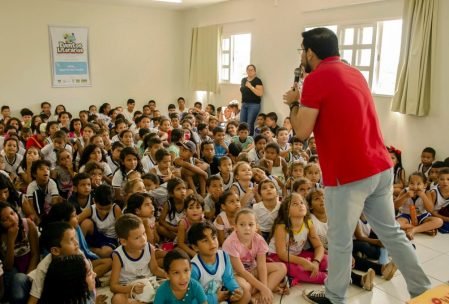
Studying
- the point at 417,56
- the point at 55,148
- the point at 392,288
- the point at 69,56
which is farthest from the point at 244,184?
the point at 69,56

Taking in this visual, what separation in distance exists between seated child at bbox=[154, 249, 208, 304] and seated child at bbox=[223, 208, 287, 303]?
0.44m

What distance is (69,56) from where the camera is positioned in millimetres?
7395

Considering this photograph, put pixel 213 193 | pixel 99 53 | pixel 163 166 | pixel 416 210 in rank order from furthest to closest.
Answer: pixel 99 53
pixel 163 166
pixel 416 210
pixel 213 193

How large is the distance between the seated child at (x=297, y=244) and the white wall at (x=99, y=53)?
6266mm

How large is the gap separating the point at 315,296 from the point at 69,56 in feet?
22.6

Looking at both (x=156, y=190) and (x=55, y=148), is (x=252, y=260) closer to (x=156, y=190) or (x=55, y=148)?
(x=156, y=190)

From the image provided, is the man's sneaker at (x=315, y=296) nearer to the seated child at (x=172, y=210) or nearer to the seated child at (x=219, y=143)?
the seated child at (x=172, y=210)

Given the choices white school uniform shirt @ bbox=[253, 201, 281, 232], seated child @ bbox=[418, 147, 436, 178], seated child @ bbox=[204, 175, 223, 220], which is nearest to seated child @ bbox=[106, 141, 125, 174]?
seated child @ bbox=[204, 175, 223, 220]

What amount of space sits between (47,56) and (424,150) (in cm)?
651

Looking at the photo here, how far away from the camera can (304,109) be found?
1.50 meters

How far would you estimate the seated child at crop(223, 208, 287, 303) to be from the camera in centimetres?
210

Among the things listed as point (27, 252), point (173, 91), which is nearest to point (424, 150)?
point (27, 252)

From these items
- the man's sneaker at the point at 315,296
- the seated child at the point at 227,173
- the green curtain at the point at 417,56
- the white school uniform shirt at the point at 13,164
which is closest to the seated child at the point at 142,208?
the seated child at the point at 227,173

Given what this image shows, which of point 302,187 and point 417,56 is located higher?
point 417,56
